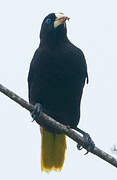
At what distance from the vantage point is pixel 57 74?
4.51m

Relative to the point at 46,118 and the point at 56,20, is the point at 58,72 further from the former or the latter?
the point at 46,118

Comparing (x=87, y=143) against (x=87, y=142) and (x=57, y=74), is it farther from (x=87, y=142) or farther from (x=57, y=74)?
(x=57, y=74)

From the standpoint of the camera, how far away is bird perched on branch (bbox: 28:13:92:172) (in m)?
4.53

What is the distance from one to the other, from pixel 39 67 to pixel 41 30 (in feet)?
1.56

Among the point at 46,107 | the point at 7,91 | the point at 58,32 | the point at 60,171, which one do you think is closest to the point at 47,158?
the point at 60,171

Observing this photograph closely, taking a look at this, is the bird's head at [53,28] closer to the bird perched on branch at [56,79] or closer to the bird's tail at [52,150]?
the bird perched on branch at [56,79]

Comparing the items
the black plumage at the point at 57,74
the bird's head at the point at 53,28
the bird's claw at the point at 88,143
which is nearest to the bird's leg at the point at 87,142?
the bird's claw at the point at 88,143

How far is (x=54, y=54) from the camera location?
4539 millimetres

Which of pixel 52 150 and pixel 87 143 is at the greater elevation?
pixel 87 143

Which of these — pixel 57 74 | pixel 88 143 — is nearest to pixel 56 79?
pixel 57 74

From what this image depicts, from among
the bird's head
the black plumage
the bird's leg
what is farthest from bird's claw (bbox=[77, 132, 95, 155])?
the bird's head

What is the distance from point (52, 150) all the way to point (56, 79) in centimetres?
76

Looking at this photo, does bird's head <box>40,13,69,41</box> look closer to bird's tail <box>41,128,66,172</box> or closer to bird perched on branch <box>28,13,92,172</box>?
bird perched on branch <box>28,13,92,172</box>

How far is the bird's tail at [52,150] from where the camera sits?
480 cm
